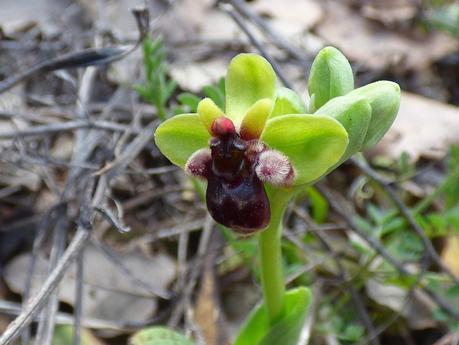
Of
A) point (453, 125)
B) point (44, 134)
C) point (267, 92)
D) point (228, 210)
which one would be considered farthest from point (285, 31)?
point (228, 210)

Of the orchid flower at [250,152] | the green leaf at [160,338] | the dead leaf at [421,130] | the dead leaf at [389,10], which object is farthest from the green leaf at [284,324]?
the dead leaf at [389,10]

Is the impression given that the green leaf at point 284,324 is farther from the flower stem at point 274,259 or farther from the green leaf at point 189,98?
the green leaf at point 189,98

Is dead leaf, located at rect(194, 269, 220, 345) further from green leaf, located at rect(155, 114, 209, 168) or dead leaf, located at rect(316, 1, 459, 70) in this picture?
dead leaf, located at rect(316, 1, 459, 70)

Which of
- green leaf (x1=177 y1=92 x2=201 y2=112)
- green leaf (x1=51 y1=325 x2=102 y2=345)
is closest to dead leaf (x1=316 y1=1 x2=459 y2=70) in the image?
green leaf (x1=177 y1=92 x2=201 y2=112)

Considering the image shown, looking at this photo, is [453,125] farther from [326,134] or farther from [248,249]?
[326,134]

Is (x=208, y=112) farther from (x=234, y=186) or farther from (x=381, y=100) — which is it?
(x=381, y=100)
